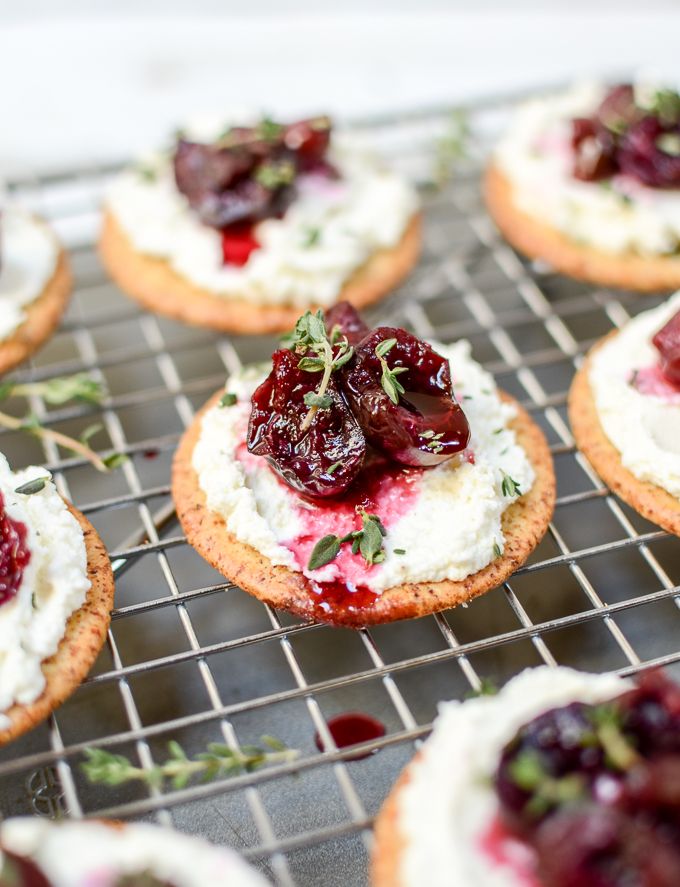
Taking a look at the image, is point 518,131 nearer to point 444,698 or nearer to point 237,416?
point 237,416

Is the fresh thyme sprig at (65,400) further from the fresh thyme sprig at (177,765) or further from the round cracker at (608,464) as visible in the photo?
the round cracker at (608,464)

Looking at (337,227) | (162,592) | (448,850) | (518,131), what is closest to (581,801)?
(448,850)

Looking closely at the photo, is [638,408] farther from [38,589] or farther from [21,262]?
[21,262]

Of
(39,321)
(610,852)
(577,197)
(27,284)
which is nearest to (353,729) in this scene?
(610,852)

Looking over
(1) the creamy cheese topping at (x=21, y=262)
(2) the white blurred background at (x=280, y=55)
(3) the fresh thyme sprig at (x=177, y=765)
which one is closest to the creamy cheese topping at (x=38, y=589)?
(3) the fresh thyme sprig at (x=177, y=765)

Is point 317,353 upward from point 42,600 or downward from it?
upward

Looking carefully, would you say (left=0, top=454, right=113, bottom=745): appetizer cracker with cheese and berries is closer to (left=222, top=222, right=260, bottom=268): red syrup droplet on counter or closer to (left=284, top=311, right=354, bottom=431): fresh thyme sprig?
(left=284, top=311, right=354, bottom=431): fresh thyme sprig
